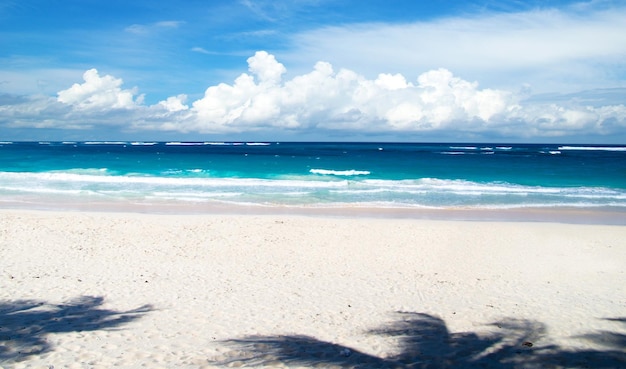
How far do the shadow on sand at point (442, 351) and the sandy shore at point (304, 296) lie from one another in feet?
0.08

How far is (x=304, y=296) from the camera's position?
7.59 meters

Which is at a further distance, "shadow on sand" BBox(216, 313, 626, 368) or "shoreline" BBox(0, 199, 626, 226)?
"shoreline" BBox(0, 199, 626, 226)

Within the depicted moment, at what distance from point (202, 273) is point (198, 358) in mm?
3876

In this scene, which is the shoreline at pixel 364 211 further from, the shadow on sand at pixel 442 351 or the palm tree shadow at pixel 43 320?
the shadow on sand at pixel 442 351

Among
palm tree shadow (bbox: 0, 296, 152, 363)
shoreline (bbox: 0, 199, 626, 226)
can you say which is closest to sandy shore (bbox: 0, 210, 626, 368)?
palm tree shadow (bbox: 0, 296, 152, 363)

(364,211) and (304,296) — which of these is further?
(364,211)

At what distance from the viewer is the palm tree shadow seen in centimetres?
524

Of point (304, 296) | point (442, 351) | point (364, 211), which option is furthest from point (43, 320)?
point (364, 211)

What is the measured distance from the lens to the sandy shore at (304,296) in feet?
17.5

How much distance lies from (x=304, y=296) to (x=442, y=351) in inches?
106

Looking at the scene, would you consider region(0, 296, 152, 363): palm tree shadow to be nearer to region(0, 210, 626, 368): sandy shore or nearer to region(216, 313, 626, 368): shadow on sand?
region(0, 210, 626, 368): sandy shore

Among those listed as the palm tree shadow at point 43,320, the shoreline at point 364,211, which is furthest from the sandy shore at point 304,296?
the shoreline at point 364,211

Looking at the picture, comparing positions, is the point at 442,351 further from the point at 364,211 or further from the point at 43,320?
the point at 364,211

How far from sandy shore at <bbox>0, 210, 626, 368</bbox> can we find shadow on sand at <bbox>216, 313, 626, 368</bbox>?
2 cm
